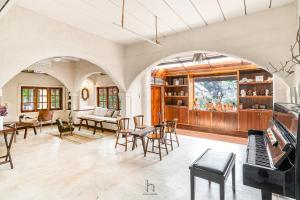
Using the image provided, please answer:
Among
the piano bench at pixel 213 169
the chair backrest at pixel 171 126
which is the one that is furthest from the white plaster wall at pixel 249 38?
the piano bench at pixel 213 169

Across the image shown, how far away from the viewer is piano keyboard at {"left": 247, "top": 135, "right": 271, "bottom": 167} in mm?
1538

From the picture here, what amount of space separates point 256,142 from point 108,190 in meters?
2.25

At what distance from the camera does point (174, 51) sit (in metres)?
4.26

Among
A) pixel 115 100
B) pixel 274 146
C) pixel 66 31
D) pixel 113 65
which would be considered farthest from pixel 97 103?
pixel 274 146

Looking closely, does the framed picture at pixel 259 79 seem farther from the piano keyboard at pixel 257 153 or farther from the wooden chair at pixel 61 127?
the wooden chair at pixel 61 127

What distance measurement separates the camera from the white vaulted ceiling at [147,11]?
2.87 meters

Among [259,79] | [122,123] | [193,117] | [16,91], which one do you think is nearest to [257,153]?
[122,123]

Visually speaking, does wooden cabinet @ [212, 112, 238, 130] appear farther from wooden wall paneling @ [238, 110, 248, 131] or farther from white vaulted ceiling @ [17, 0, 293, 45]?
white vaulted ceiling @ [17, 0, 293, 45]

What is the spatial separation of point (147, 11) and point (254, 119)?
16.3 ft

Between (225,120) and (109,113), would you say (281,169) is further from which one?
(109,113)

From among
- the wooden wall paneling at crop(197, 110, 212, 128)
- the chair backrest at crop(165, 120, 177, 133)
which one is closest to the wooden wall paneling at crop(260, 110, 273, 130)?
the wooden wall paneling at crop(197, 110, 212, 128)

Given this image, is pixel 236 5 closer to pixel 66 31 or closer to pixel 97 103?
pixel 66 31

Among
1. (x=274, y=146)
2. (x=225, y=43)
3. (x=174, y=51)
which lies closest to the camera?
(x=274, y=146)

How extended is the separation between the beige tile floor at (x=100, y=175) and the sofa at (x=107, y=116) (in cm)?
169
